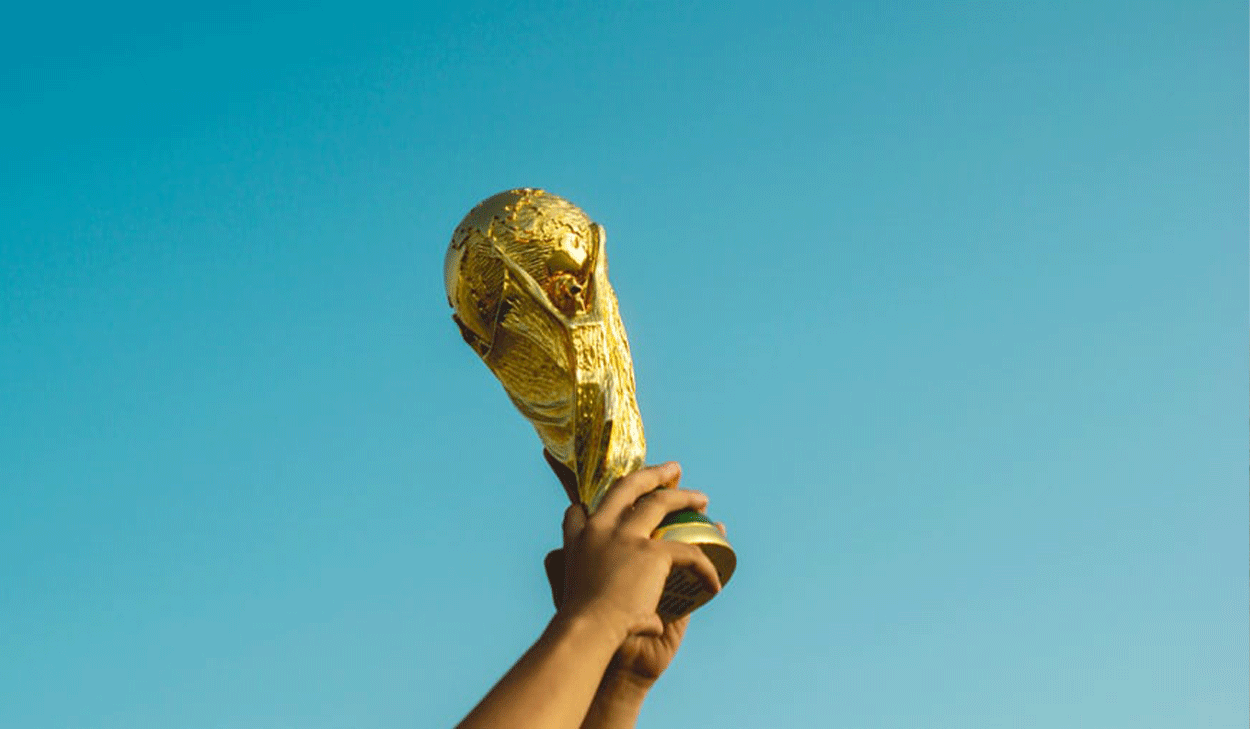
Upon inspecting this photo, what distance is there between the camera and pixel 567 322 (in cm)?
535

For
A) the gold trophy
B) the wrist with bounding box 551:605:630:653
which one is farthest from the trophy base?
the gold trophy

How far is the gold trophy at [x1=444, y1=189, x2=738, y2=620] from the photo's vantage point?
530 centimetres

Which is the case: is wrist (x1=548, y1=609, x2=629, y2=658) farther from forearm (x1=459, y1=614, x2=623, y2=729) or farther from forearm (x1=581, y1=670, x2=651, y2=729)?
forearm (x1=581, y1=670, x2=651, y2=729)

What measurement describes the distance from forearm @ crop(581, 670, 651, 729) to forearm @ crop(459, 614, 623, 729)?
2.88 feet

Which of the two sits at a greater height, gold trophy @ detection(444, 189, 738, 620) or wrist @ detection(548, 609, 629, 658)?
gold trophy @ detection(444, 189, 738, 620)

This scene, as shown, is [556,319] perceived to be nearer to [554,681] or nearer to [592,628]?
[592,628]

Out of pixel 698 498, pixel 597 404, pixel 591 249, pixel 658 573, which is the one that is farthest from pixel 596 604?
pixel 591 249

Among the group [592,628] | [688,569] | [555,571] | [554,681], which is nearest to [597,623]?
[592,628]

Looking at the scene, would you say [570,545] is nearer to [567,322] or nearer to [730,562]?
[730,562]

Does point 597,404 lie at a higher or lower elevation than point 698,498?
higher

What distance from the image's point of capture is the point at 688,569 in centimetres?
463

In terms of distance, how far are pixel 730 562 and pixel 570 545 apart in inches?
20.1

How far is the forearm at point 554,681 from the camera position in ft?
13.3

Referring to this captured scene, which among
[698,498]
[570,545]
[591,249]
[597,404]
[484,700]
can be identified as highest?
[591,249]
